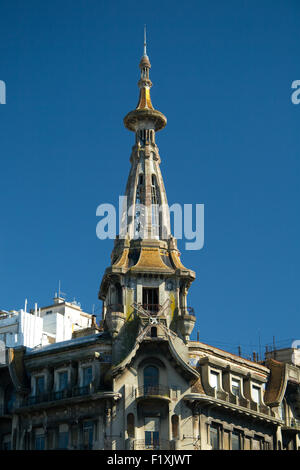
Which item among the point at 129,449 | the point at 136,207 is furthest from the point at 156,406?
the point at 136,207

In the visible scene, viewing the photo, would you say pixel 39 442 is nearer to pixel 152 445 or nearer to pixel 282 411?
pixel 152 445

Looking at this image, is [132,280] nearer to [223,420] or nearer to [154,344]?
[154,344]

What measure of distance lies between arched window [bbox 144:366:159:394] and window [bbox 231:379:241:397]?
9092mm

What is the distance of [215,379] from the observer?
308ft

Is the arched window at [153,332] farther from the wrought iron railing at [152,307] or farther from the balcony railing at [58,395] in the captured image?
the balcony railing at [58,395]

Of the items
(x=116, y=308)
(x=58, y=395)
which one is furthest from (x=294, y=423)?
(x=58, y=395)

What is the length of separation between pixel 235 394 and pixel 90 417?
47.8 ft

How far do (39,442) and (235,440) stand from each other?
58.4ft

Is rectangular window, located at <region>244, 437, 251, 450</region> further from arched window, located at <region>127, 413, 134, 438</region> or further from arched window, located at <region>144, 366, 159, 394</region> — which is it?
arched window, located at <region>127, 413, 134, 438</region>

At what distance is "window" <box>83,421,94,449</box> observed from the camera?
88662 mm

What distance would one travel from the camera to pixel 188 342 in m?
93.0

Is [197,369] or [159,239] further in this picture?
[159,239]

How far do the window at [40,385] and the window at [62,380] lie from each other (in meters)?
1.74

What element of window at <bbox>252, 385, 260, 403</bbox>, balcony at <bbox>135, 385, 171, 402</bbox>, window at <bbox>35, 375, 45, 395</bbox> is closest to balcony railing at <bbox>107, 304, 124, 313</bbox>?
balcony at <bbox>135, 385, 171, 402</bbox>
